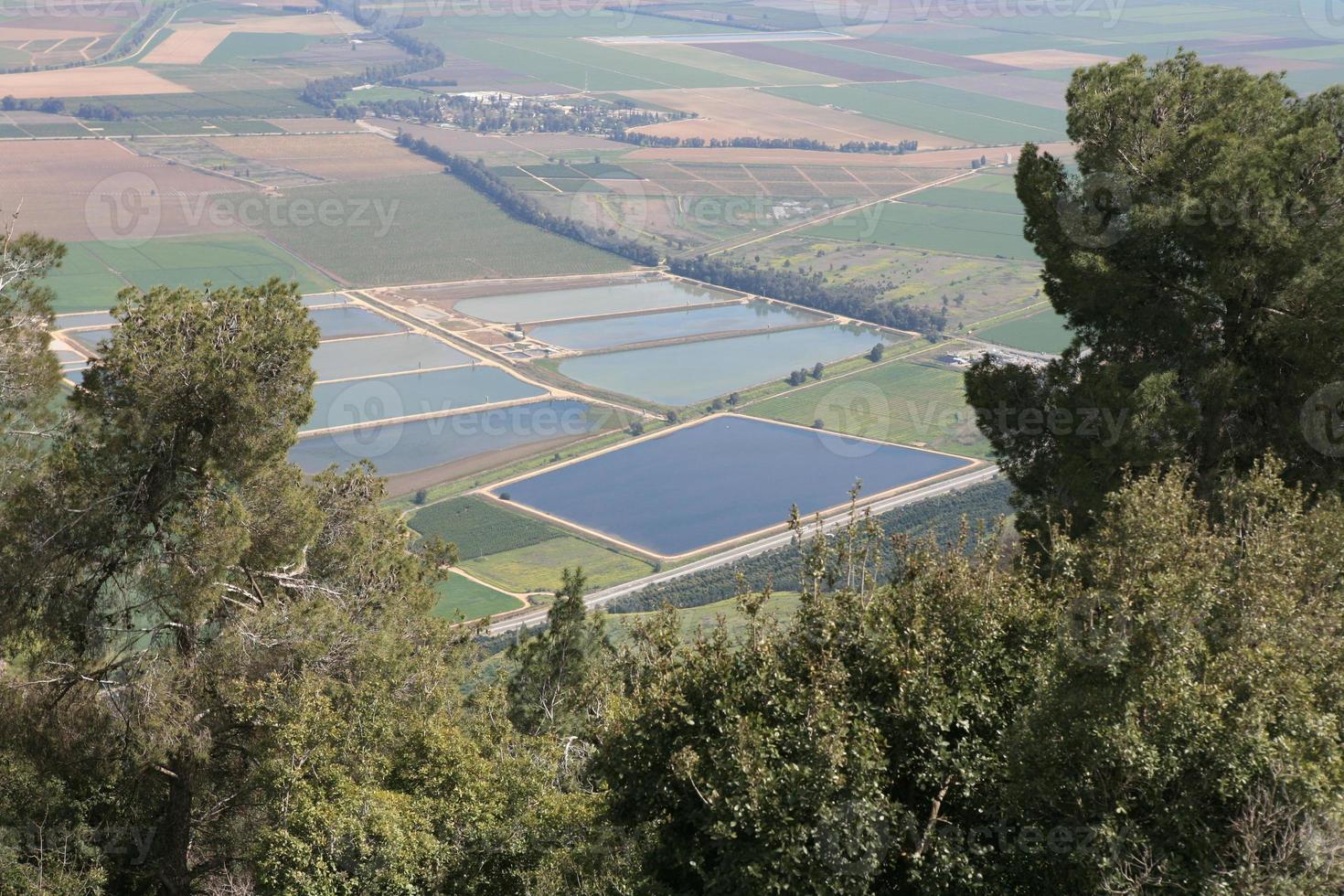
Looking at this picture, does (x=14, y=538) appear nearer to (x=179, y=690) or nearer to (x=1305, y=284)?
(x=179, y=690)

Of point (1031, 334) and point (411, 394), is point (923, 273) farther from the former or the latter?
point (411, 394)

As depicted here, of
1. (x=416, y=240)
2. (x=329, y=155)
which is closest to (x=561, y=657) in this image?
(x=416, y=240)

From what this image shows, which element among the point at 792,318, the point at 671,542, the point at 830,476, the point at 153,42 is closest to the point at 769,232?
the point at 792,318

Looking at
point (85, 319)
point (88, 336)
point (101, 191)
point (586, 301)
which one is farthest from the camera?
point (101, 191)

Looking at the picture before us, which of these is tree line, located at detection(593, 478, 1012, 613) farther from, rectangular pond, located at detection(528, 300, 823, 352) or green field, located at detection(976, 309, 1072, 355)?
rectangular pond, located at detection(528, 300, 823, 352)

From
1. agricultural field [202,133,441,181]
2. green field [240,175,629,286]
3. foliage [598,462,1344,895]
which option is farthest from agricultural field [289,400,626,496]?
agricultural field [202,133,441,181]
